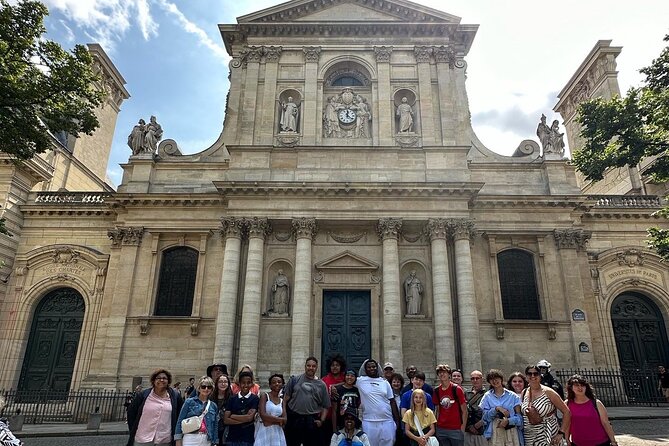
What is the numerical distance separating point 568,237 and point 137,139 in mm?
19852

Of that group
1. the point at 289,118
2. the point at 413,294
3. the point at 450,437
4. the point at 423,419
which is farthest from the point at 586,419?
the point at 289,118

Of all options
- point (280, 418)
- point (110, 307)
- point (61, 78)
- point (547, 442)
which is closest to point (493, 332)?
point (547, 442)

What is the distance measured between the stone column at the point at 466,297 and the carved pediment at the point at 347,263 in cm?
340

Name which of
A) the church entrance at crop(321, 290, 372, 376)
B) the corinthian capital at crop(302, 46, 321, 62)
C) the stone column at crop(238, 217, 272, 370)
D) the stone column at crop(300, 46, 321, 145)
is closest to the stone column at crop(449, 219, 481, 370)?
the church entrance at crop(321, 290, 372, 376)

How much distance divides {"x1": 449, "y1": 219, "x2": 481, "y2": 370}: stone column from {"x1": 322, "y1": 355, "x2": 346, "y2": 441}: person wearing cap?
10.7 m

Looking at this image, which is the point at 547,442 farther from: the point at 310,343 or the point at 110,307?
the point at 110,307

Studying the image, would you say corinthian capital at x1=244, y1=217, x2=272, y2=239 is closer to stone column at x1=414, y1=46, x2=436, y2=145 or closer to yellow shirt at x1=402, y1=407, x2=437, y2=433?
stone column at x1=414, y1=46, x2=436, y2=145

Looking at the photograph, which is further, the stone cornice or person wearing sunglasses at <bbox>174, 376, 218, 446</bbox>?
the stone cornice

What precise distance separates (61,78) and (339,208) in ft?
34.9

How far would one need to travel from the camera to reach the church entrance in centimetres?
1838

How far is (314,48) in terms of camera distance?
2294 cm

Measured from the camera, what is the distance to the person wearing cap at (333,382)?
7246mm

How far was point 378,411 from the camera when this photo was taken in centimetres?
700

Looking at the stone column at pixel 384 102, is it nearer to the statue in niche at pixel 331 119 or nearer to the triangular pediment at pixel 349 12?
the statue in niche at pixel 331 119
